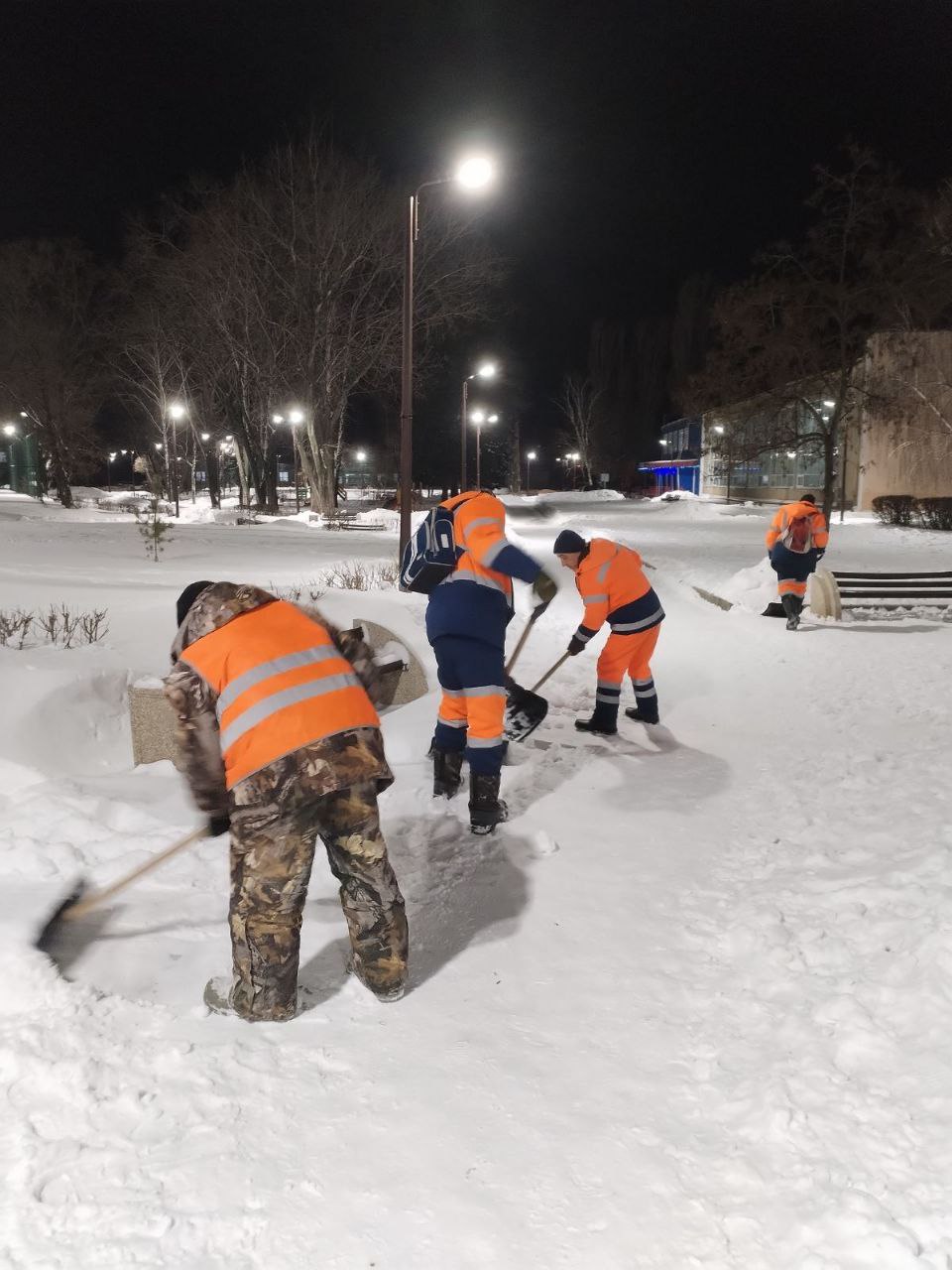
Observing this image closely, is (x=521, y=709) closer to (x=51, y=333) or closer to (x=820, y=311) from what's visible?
(x=820, y=311)

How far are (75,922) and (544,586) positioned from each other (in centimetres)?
279

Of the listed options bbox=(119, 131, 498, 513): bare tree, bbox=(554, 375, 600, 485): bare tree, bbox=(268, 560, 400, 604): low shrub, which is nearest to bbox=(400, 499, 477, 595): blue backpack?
bbox=(268, 560, 400, 604): low shrub

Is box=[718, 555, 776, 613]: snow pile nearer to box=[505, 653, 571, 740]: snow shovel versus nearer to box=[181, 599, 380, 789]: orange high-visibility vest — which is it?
box=[505, 653, 571, 740]: snow shovel

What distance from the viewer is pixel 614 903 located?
3891mm

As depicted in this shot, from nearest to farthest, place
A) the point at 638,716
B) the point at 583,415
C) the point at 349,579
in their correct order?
the point at 638,716, the point at 349,579, the point at 583,415

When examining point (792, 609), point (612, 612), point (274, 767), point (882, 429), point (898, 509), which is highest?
point (882, 429)

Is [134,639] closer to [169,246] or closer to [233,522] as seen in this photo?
[233,522]

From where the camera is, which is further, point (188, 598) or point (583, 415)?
point (583, 415)

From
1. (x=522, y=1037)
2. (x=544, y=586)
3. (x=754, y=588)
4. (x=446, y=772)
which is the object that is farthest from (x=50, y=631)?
(x=754, y=588)

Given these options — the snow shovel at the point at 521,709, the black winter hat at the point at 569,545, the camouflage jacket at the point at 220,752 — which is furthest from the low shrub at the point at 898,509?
the camouflage jacket at the point at 220,752

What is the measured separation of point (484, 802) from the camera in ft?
15.4

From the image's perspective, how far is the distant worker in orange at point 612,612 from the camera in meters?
6.19

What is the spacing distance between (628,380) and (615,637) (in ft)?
273

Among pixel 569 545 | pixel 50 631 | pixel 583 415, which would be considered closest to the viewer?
pixel 569 545
